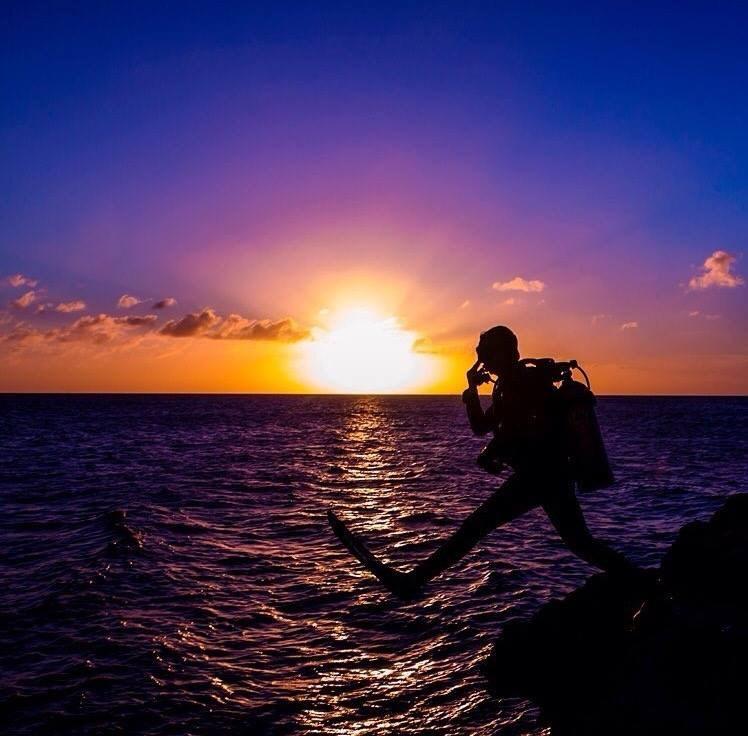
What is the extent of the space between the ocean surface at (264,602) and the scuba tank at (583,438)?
5.95 m

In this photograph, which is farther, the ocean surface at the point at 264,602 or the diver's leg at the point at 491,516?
the ocean surface at the point at 264,602

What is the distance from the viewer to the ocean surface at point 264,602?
10.1 metres

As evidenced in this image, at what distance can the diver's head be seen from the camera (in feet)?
19.2

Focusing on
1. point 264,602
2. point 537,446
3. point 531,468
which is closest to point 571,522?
point 531,468

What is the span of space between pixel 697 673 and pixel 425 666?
7.58m

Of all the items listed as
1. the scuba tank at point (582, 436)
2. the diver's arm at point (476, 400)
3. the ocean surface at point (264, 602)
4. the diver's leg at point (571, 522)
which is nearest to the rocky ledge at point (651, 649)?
the diver's leg at point (571, 522)

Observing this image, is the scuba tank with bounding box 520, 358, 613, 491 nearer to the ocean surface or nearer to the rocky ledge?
the rocky ledge

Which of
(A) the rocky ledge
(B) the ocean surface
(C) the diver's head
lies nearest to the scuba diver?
(C) the diver's head

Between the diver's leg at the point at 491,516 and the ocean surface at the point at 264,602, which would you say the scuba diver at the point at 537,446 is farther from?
the ocean surface at the point at 264,602

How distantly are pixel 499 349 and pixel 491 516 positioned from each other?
1.66 metres

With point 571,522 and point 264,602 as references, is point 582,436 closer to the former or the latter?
point 571,522

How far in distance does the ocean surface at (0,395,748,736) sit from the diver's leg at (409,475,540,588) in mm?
4949

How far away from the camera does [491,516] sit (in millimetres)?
5898

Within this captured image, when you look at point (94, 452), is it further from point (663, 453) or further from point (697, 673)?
point (697, 673)
